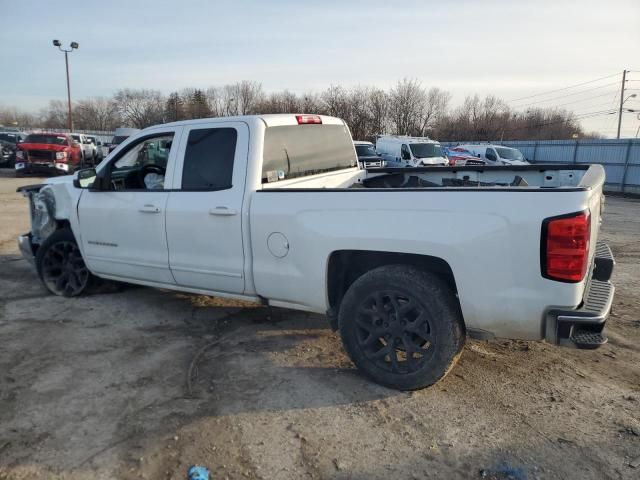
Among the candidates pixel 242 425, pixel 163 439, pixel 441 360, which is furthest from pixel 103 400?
pixel 441 360

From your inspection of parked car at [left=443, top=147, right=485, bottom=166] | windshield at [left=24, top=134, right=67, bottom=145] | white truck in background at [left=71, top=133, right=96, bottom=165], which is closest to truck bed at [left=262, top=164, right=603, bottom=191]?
parked car at [left=443, top=147, right=485, bottom=166]

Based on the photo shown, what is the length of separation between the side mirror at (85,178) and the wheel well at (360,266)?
2911 millimetres

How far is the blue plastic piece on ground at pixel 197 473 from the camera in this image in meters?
2.59

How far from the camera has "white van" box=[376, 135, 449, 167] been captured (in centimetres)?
2038

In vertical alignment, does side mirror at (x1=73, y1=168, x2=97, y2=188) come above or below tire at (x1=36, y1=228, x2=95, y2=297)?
above

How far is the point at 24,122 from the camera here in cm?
9831

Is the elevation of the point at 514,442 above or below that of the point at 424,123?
below

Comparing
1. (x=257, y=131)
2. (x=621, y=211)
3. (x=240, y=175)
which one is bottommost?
(x=621, y=211)

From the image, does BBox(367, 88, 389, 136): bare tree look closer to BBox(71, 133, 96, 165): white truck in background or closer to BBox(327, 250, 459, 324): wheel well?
BBox(71, 133, 96, 165): white truck in background

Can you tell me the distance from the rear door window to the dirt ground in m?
1.44

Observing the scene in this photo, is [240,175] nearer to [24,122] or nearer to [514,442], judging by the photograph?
[514,442]

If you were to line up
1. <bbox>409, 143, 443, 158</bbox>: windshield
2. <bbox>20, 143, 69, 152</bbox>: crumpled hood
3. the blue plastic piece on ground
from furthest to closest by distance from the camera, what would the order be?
<bbox>20, 143, 69, 152</bbox>: crumpled hood → <bbox>409, 143, 443, 158</bbox>: windshield → the blue plastic piece on ground

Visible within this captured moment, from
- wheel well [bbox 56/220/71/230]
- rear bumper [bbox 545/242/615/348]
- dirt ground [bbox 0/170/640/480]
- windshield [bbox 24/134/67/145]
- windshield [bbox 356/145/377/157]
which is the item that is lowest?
dirt ground [bbox 0/170/640/480]

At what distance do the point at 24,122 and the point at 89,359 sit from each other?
113598 millimetres
